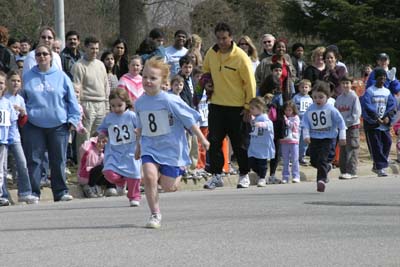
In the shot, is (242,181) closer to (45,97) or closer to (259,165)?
(259,165)

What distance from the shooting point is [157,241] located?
9.53 m

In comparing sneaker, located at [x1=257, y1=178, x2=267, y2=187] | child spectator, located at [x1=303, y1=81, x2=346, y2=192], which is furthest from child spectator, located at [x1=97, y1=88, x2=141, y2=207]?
sneaker, located at [x1=257, y1=178, x2=267, y2=187]

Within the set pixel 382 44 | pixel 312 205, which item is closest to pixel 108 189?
pixel 312 205

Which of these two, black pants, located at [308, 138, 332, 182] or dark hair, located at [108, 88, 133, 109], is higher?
dark hair, located at [108, 88, 133, 109]

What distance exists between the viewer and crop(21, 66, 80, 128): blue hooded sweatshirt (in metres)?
14.6

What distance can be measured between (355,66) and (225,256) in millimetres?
27930

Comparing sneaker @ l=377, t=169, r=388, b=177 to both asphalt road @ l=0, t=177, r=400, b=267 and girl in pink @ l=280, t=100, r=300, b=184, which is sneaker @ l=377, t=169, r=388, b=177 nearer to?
girl in pink @ l=280, t=100, r=300, b=184

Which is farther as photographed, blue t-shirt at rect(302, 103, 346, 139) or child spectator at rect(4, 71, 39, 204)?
blue t-shirt at rect(302, 103, 346, 139)

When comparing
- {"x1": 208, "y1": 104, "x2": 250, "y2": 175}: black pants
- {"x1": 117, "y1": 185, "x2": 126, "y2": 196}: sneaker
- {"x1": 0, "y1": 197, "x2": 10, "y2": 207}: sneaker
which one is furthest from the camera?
{"x1": 117, "y1": 185, "x2": 126, "y2": 196}: sneaker

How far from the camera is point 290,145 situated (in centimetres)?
1775

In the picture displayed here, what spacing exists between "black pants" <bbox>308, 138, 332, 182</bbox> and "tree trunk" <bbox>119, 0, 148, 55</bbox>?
297 inches

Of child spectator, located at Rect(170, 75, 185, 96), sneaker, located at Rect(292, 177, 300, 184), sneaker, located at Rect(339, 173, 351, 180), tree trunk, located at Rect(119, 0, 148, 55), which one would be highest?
tree trunk, located at Rect(119, 0, 148, 55)

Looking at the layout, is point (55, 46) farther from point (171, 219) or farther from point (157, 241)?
point (157, 241)

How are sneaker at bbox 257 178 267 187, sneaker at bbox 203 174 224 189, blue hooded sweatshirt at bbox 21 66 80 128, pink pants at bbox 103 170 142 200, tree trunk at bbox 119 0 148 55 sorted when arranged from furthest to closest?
1. tree trunk at bbox 119 0 148 55
2. sneaker at bbox 257 178 267 187
3. sneaker at bbox 203 174 224 189
4. blue hooded sweatshirt at bbox 21 66 80 128
5. pink pants at bbox 103 170 142 200
